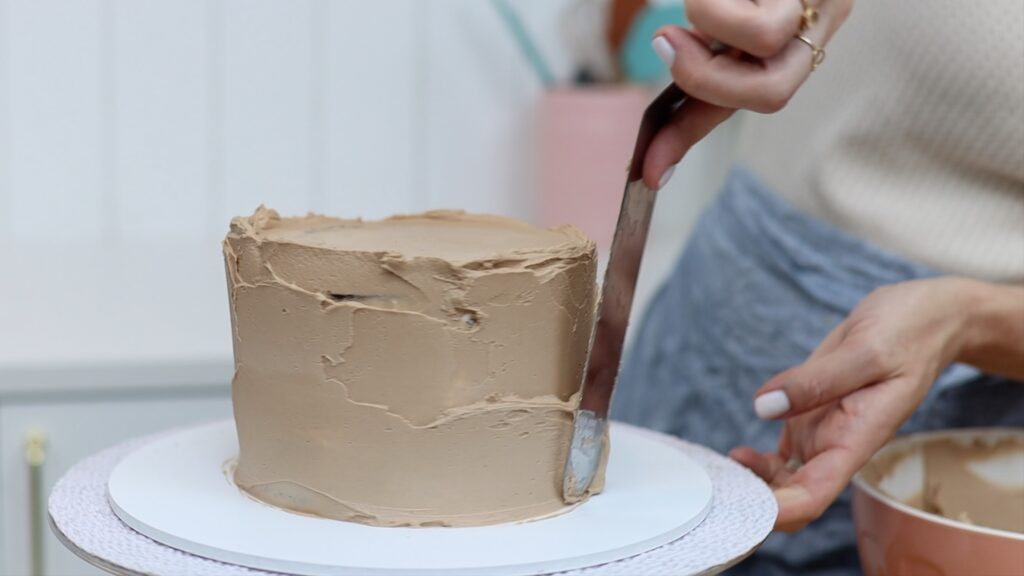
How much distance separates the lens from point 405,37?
1492 mm

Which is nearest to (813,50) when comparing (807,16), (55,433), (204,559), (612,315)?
(807,16)

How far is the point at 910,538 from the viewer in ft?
2.04

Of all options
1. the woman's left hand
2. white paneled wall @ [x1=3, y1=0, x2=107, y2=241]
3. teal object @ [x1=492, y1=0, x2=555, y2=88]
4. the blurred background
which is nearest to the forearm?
the woman's left hand

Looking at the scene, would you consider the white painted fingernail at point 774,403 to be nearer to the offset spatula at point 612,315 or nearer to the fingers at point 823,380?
the fingers at point 823,380

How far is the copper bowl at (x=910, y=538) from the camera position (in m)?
0.59

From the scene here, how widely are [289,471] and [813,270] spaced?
0.50 metres

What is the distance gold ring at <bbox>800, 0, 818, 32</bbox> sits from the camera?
1.90ft

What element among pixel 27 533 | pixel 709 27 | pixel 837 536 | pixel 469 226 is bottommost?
pixel 27 533

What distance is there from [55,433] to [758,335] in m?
0.63

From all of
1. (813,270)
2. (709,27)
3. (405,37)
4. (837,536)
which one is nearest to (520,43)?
(405,37)

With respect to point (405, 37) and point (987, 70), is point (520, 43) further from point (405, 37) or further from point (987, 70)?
point (987, 70)

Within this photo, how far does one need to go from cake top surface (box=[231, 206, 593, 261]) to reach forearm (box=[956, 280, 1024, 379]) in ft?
0.95

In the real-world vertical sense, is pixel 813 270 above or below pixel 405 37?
below

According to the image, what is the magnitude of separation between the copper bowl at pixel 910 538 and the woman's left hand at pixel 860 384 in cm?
3
